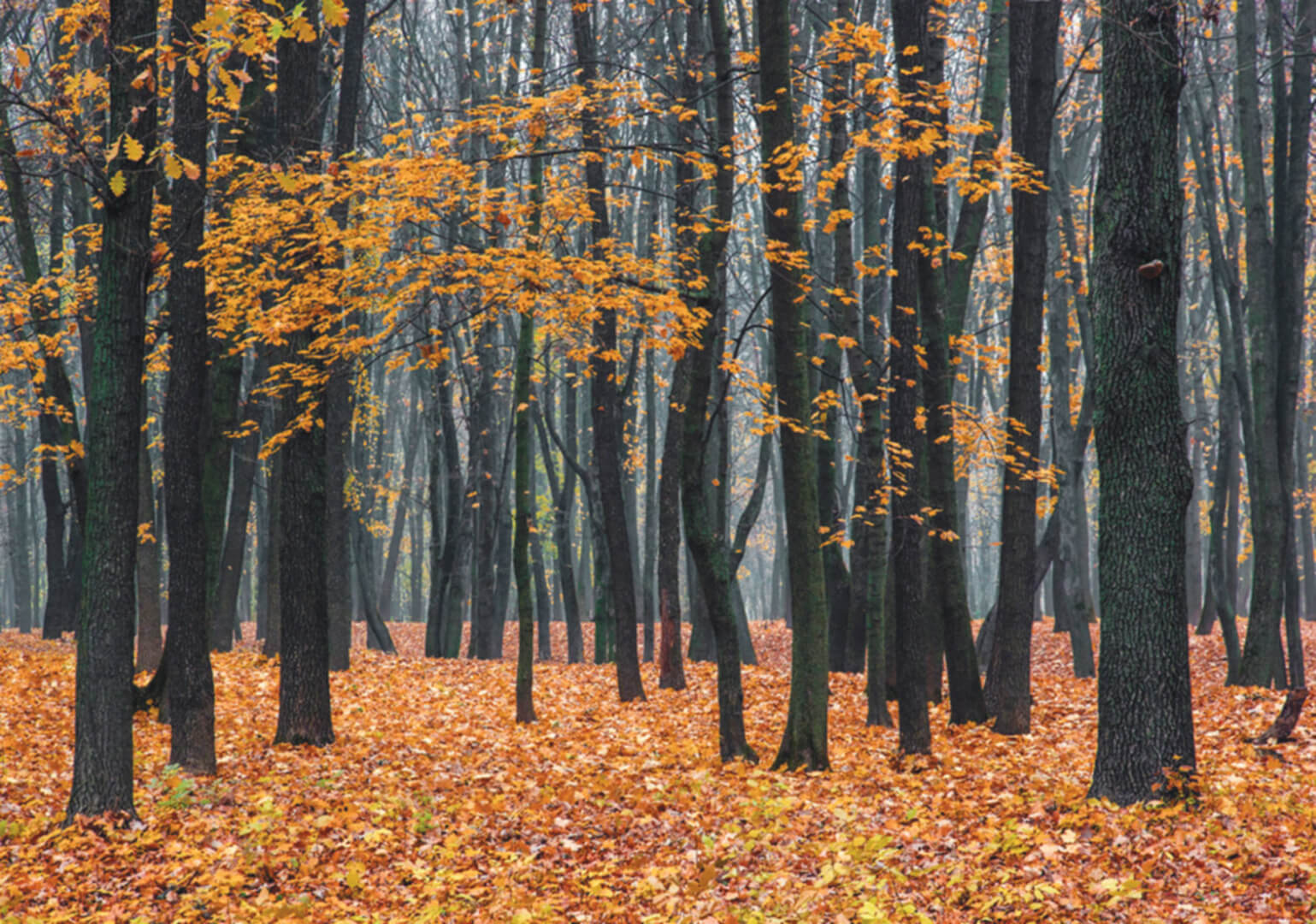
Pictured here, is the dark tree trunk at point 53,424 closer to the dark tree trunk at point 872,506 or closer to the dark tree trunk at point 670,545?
the dark tree trunk at point 670,545

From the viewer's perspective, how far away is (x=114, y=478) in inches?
269

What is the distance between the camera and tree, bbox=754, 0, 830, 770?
8805 mm

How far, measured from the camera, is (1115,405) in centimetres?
659

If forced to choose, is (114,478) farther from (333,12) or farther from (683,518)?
(683,518)

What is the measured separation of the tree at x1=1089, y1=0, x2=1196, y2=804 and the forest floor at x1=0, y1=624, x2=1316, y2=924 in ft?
1.75

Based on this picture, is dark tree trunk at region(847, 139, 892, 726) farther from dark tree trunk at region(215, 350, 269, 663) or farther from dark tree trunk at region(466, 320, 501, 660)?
dark tree trunk at region(215, 350, 269, 663)

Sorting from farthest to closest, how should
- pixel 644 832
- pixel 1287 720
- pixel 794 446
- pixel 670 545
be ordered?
pixel 670 545 < pixel 794 446 < pixel 1287 720 < pixel 644 832

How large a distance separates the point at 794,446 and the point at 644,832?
3.62m

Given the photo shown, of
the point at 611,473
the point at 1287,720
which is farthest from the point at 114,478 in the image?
the point at 1287,720

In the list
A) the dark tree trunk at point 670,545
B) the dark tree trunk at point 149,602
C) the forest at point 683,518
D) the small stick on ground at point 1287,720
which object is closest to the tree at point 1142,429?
the forest at point 683,518

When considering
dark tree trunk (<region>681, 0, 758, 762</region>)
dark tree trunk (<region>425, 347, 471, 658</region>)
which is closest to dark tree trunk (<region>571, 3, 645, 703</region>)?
dark tree trunk (<region>681, 0, 758, 762</region>)

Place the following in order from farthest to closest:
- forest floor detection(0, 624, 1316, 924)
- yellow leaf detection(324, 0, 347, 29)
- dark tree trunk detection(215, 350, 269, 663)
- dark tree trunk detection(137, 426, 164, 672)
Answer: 1. dark tree trunk detection(215, 350, 269, 663)
2. dark tree trunk detection(137, 426, 164, 672)
3. forest floor detection(0, 624, 1316, 924)
4. yellow leaf detection(324, 0, 347, 29)

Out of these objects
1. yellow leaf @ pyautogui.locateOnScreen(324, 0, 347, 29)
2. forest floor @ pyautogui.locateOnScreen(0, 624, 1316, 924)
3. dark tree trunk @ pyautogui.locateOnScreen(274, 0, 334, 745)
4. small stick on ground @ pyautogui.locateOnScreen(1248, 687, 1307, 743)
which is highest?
yellow leaf @ pyautogui.locateOnScreen(324, 0, 347, 29)

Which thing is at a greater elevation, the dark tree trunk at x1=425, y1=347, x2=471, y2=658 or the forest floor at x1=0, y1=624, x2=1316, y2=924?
the dark tree trunk at x1=425, y1=347, x2=471, y2=658
